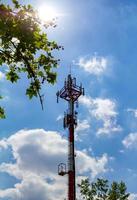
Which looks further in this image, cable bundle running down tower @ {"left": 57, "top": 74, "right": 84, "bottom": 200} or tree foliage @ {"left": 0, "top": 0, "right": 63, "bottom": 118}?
cable bundle running down tower @ {"left": 57, "top": 74, "right": 84, "bottom": 200}

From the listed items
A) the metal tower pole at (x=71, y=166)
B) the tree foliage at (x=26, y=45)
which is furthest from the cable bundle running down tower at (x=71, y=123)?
the tree foliage at (x=26, y=45)

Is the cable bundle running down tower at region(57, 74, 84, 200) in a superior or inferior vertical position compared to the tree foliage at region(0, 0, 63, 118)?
superior

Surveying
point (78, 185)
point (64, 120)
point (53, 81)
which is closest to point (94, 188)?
point (78, 185)

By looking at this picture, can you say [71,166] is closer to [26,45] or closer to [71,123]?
[71,123]

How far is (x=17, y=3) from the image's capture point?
11820 millimetres

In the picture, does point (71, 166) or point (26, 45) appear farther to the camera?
point (71, 166)

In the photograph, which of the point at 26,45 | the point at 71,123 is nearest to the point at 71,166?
the point at 71,123

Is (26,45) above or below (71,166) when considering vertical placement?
below

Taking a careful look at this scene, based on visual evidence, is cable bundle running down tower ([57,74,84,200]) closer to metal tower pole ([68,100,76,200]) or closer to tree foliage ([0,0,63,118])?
metal tower pole ([68,100,76,200])

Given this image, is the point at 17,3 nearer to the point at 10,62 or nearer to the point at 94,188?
the point at 10,62

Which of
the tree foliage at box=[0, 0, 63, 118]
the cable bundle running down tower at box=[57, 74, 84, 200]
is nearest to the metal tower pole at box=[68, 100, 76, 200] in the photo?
the cable bundle running down tower at box=[57, 74, 84, 200]

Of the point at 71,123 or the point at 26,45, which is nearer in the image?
the point at 26,45

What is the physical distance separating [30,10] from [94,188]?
42595mm

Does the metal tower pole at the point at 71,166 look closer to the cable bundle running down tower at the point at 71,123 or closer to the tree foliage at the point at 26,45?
the cable bundle running down tower at the point at 71,123
